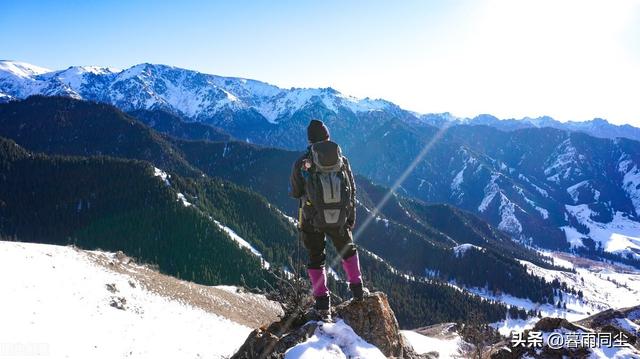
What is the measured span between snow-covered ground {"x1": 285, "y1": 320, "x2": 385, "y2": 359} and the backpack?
2465mm

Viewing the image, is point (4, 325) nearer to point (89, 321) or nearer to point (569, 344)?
point (89, 321)

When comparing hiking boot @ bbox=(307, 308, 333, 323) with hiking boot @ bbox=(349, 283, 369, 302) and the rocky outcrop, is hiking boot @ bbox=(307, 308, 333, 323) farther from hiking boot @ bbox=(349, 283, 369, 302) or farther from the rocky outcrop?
hiking boot @ bbox=(349, 283, 369, 302)

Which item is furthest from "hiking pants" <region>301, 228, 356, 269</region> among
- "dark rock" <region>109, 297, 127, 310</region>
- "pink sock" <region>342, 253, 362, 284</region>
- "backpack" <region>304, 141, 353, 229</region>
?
"dark rock" <region>109, 297, 127, 310</region>

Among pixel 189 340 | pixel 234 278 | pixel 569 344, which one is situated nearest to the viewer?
pixel 569 344

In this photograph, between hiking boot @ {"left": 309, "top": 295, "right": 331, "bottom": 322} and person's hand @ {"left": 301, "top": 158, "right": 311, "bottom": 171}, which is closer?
person's hand @ {"left": 301, "top": 158, "right": 311, "bottom": 171}

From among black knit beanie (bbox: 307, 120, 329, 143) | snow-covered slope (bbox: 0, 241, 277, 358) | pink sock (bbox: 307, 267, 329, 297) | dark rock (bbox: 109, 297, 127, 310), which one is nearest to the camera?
black knit beanie (bbox: 307, 120, 329, 143)

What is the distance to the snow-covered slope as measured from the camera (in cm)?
3616

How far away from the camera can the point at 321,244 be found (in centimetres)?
1105

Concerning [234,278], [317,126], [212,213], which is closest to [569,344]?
[317,126]

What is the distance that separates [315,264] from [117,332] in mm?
39141

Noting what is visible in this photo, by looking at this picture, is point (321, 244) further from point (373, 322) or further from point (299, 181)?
point (373, 322)

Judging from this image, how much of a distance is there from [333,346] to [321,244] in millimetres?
2555

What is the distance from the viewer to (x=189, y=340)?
4759 cm

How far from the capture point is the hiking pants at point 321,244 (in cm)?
1081
